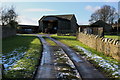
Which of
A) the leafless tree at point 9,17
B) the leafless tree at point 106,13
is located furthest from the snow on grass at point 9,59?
the leafless tree at point 106,13

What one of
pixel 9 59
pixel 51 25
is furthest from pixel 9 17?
pixel 9 59

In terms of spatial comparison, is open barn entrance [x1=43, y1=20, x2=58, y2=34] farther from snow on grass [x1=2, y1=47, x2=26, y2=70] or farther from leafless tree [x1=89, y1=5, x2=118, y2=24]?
snow on grass [x1=2, y1=47, x2=26, y2=70]

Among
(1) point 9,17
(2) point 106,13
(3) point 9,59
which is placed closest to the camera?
(3) point 9,59

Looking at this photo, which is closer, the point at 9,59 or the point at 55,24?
the point at 9,59

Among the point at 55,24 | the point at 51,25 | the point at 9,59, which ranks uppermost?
the point at 55,24

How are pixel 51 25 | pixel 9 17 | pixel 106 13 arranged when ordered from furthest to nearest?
pixel 106 13 < pixel 51 25 < pixel 9 17

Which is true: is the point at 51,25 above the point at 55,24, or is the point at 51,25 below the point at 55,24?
below

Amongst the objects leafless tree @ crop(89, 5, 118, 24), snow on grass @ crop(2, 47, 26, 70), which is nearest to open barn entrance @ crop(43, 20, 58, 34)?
leafless tree @ crop(89, 5, 118, 24)

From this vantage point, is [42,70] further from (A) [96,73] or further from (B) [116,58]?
(B) [116,58]

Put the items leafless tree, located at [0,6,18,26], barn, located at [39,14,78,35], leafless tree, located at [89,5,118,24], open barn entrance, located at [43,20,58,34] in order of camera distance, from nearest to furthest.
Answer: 1. leafless tree, located at [0,6,18,26]
2. barn, located at [39,14,78,35]
3. open barn entrance, located at [43,20,58,34]
4. leafless tree, located at [89,5,118,24]

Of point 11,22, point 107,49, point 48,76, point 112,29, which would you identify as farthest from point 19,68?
point 112,29

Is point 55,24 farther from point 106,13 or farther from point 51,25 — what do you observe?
point 106,13

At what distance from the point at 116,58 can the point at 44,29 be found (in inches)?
2008

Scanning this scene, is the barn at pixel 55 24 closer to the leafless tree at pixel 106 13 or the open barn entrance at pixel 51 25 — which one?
the open barn entrance at pixel 51 25
